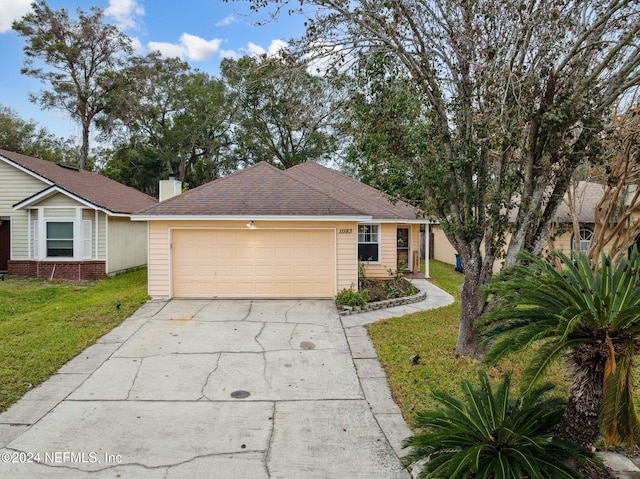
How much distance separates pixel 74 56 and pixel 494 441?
33.1 meters

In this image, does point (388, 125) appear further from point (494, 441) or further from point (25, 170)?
point (25, 170)

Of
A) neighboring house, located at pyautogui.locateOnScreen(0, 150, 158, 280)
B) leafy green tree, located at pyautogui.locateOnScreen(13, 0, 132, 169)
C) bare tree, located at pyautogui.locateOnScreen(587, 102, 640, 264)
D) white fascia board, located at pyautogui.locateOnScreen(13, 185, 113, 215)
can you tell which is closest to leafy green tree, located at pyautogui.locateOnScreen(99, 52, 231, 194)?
leafy green tree, located at pyautogui.locateOnScreen(13, 0, 132, 169)

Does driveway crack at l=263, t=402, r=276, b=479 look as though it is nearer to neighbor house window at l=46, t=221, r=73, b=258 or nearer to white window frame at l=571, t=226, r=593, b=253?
neighbor house window at l=46, t=221, r=73, b=258

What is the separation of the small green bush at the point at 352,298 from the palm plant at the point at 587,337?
254 inches

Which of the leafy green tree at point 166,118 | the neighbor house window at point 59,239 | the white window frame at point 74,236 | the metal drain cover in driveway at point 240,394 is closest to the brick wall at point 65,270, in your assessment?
the white window frame at point 74,236

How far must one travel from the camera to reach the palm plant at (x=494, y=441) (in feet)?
9.61

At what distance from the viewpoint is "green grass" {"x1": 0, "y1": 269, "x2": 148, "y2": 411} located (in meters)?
5.92

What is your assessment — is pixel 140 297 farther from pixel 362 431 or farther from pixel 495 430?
pixel 495 430

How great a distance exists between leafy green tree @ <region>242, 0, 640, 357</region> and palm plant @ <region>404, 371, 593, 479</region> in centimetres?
249

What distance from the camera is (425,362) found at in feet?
20.9

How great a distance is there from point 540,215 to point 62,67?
3195cm

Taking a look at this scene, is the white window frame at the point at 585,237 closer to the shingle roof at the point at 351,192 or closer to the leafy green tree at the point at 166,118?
the shingle roof at the point at 351,192

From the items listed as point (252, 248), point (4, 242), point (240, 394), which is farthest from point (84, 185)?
point (240, 394)

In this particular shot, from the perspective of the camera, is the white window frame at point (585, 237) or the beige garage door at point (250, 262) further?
the white window frame at point (585, 237)
